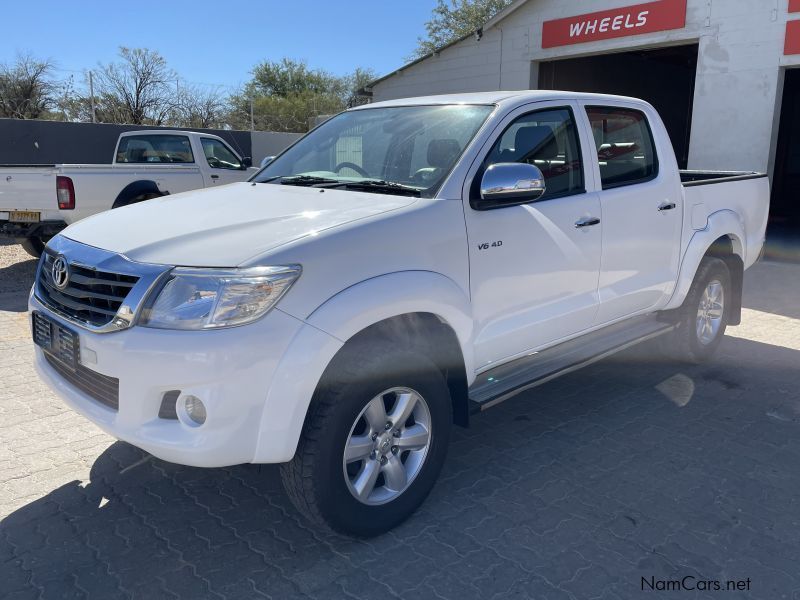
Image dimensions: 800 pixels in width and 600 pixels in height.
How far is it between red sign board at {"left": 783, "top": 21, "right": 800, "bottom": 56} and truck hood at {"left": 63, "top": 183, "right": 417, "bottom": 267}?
29.7ft

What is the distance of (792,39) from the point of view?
32.3ft

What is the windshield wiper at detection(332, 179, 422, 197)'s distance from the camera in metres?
3.42

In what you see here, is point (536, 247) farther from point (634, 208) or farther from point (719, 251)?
point (719, 251)

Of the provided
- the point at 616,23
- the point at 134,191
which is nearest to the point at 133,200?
the point at 134,191

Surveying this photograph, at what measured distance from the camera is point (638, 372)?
554cm

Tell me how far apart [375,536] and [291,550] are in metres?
0.37

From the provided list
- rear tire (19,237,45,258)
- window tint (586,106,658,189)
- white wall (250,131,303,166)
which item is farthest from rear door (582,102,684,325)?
white wall (250,131,303,166)

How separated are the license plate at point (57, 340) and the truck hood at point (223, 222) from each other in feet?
1.31

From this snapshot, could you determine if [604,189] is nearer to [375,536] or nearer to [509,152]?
[509,152]

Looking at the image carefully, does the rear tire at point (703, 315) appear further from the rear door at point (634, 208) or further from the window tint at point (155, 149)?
the window tint at point (155, 149)

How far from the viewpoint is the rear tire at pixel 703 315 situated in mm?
5332

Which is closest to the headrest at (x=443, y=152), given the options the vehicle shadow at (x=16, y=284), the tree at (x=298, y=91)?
the vehicle shadow at (x=16, y=284)

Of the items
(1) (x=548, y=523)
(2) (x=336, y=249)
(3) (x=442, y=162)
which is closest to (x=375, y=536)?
(1) (x=548, y=523)

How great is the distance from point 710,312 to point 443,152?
321 centimetres
